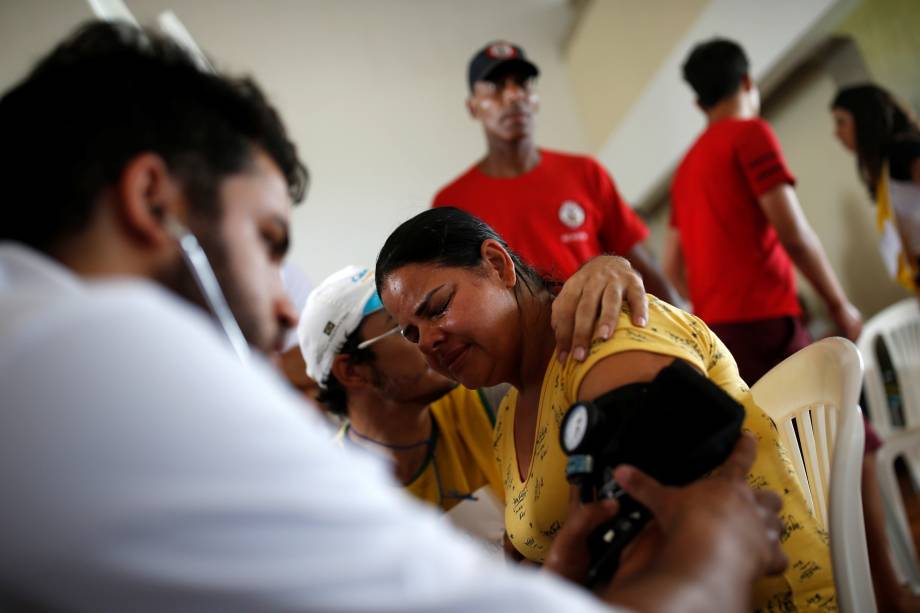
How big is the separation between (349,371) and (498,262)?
2.09ft

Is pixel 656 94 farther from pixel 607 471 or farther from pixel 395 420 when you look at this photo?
pixel 607 471

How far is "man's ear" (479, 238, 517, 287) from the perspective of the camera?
1280mm

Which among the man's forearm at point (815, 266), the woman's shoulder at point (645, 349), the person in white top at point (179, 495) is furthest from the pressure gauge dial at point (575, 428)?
the man's forearm at point (815, 266)

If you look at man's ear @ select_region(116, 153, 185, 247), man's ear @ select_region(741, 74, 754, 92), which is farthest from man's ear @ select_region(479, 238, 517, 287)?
man's ear @ select_region(741, 74, 754, 92)

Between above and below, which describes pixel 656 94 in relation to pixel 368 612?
below

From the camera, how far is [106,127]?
69cm

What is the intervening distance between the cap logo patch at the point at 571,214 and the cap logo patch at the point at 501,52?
61cm

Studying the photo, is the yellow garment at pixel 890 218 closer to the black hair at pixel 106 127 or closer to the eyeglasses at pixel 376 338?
the eyeglasses at pixel 376 338

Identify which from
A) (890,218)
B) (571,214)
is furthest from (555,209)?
(890,218)

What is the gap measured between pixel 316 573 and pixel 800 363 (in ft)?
2.92

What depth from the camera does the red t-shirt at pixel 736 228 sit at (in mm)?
2264

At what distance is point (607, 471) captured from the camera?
787mm

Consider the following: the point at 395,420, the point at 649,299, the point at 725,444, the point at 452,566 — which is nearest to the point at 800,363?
the point at 649,299

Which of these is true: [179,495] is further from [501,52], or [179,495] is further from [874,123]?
[874,123]
